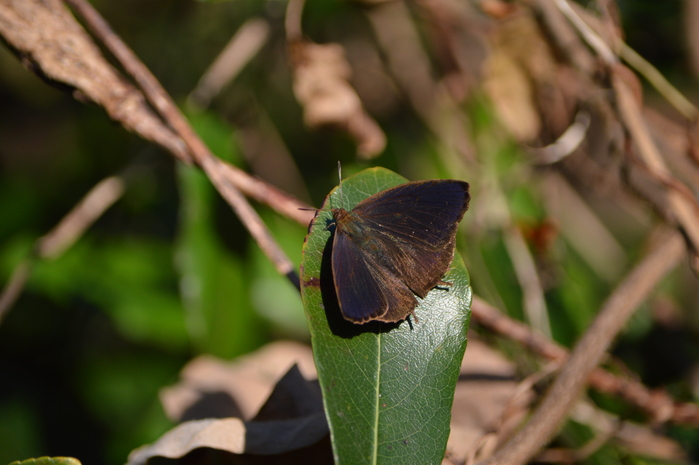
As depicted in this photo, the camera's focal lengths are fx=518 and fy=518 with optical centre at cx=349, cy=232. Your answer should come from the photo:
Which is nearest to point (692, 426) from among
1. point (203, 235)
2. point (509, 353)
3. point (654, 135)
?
point (509, 353)

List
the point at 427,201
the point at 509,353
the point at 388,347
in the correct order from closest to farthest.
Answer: the point at 388,347, the point at 427,201, the point at 509,353

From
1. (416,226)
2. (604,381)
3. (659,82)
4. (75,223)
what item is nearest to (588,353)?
(604,381)

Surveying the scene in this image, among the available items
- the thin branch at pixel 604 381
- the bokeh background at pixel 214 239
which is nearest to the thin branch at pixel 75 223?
the bokeh background at pixel 214 239

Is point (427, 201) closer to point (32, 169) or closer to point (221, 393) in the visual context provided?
point (221, 393)

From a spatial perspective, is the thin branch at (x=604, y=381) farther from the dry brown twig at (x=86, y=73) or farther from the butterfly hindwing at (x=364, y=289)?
the dry brown twig at (x=86, y=73)

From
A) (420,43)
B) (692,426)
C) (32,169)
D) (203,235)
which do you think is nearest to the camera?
(692,426)

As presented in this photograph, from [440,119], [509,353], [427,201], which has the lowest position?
[509,353]

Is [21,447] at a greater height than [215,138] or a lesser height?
lesser

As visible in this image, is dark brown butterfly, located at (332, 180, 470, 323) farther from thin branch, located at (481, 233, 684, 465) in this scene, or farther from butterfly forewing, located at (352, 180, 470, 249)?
thin branch, located at (481, 233, 684, 465)
